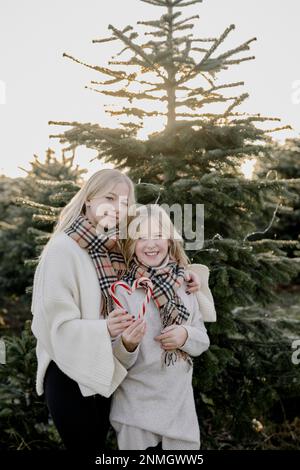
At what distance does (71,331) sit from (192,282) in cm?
72

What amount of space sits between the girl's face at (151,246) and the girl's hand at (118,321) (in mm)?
404

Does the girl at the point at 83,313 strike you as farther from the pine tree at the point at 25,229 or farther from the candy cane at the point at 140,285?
the pine tree at the point at 25,229

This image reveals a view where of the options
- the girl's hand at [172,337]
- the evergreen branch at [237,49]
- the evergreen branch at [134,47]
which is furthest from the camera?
the evergreen branch at [237,49]

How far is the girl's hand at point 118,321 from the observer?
2.31 meters

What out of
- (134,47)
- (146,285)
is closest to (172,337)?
(146,285)

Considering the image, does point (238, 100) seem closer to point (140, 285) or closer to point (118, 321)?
point (140, 285)

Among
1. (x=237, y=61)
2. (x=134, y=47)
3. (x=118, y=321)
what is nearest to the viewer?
(x=118, y=321)

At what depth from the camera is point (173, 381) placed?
2.54 metres

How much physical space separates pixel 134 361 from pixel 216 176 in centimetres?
173

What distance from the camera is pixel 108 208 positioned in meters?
2.65

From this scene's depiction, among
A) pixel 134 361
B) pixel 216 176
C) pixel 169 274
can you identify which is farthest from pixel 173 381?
pixel 216 176

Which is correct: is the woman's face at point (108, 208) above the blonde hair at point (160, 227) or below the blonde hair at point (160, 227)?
above

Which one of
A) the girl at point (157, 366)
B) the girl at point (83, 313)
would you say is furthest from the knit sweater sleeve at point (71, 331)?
the girl at point (157, 366)
